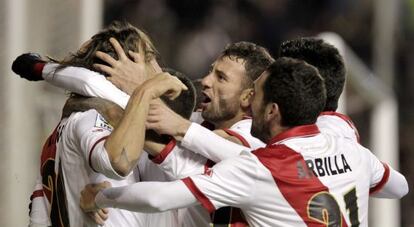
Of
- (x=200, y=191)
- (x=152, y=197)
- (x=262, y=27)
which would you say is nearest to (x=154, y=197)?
(x=152, y=197)

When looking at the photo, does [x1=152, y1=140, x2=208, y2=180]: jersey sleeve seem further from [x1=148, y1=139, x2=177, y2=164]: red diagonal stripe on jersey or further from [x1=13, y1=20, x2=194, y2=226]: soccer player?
[x1=13, y1=20, x2=194, y2=226]: soccer player

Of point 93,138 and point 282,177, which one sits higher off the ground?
point 93,138

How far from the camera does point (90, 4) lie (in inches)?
284

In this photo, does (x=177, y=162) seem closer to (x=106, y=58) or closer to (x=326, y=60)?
(x=106, y=58)

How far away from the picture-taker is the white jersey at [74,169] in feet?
13.6

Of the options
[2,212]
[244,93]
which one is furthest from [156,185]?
[2,212]

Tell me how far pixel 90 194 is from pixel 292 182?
2.68 feet

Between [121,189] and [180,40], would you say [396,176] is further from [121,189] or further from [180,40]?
[180,40]

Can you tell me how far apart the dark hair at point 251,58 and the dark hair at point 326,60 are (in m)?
0.18

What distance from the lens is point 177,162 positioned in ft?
14.0

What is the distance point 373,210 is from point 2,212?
439 cm

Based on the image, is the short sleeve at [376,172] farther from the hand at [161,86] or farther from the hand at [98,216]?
the hand at [98,216]

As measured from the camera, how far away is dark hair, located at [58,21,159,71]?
4.46 m

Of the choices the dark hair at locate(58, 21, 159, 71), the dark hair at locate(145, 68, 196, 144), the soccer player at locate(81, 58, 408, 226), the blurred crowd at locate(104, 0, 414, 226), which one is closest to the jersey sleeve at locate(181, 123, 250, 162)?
the soccer player at locate(81, 58, 408, 226)
